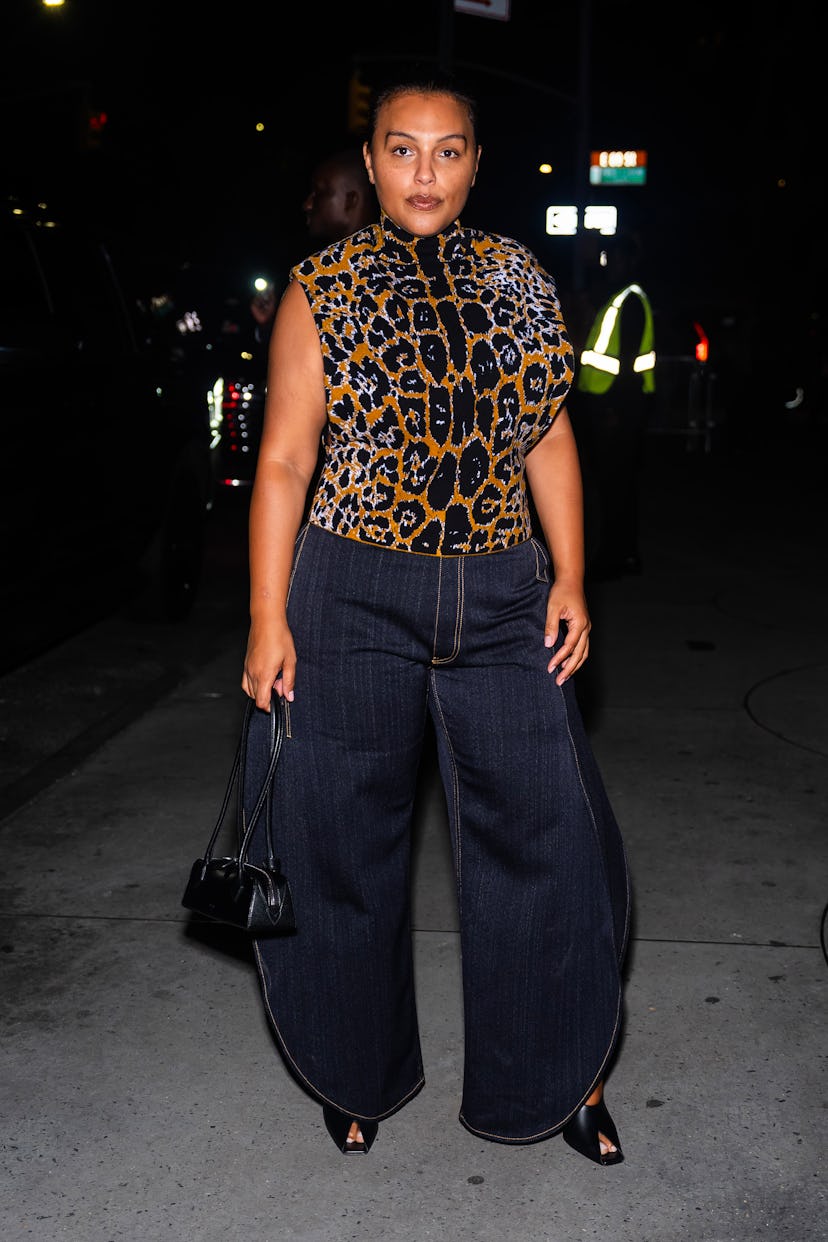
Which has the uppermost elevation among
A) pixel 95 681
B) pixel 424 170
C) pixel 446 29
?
pixel 446 29

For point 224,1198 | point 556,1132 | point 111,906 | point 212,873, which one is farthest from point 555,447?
point 111,906

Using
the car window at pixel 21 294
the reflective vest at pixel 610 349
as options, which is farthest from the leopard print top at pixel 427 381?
the reflective vest at pixel 610 349

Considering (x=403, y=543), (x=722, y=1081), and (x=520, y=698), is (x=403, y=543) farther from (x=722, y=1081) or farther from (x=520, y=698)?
(x=722, y=1081)

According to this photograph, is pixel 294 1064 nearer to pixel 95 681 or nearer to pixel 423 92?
pixel 423 92

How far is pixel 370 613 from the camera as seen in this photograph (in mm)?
2629

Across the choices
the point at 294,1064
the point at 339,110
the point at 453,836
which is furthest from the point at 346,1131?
the point at 339,110

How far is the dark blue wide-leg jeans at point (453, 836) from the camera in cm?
264

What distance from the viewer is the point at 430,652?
2678 mm

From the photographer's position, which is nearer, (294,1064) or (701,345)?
(294,1064)

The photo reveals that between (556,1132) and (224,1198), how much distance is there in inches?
24.6

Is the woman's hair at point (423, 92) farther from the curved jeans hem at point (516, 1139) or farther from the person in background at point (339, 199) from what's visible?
the curved jeans hem at point (516, 1139)

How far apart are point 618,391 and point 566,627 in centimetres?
637

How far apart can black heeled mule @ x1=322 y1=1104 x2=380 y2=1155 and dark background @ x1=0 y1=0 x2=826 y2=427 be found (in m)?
30.9

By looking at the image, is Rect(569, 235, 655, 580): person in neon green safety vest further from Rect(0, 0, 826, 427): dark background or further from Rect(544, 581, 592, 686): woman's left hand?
Rect(0, 0, 826, 427): dark background
